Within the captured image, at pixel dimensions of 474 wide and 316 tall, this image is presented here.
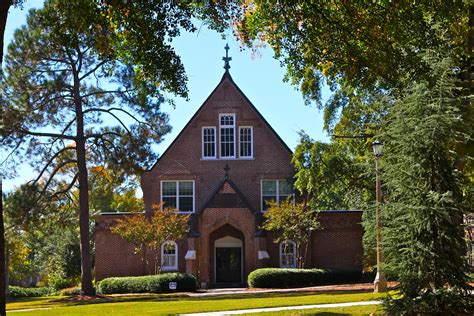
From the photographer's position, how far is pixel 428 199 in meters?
15.1

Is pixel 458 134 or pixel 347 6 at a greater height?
pixel 347 6

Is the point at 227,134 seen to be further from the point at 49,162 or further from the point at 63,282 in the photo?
the point at 63,282

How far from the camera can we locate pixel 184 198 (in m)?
40.5

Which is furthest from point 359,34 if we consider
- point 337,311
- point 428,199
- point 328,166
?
point 328,166

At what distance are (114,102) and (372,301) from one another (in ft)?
61.6

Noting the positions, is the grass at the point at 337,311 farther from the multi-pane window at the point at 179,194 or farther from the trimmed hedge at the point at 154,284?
the multi-pane window at the point at 179,194

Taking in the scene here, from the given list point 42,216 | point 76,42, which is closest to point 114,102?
point 42,216

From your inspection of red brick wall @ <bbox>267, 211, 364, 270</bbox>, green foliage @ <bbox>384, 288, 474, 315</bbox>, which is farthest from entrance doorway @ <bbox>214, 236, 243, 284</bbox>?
green foliage @ <bbox>384, 288, 474, 315</bbox>

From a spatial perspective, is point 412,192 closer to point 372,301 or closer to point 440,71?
point 440,71

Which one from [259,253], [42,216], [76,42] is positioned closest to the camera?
[76,42]

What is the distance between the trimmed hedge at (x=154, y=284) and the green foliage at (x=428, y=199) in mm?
18778

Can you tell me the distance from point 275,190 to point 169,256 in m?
7.23

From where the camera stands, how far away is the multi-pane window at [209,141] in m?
40.8

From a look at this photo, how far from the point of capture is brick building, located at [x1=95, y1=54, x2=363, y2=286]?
124 ft
